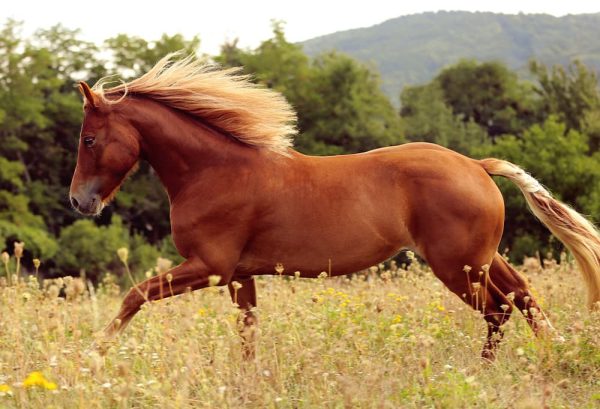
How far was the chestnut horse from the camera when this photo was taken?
5297mm

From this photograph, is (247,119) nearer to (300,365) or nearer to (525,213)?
(300,365)

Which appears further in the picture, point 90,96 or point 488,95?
point 488,95

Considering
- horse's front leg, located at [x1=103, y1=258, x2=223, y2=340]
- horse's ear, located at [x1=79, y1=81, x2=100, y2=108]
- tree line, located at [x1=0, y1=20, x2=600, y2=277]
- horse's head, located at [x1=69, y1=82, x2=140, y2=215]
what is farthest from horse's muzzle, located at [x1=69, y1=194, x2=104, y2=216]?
tree line, located at [x1=0, y1=20, x2=600, y2=277]

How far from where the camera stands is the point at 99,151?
17.7ft

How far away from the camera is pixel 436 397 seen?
3963 millimetres

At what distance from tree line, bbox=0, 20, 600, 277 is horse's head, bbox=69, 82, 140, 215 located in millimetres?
23979

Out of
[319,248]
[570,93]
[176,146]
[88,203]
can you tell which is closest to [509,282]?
[319,248]

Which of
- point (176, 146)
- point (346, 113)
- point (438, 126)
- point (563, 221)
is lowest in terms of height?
point (438, 126)

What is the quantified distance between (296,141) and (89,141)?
37.3 m

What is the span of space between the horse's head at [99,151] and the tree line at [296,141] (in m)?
24.0

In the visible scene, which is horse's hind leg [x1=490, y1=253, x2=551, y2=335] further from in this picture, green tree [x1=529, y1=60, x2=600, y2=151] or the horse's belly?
green tree [x1=529, y1=60, x2=600, y2=151]

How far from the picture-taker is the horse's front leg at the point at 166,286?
4898 millimetres

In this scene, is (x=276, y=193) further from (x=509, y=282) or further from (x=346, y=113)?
(x=346, y=113)

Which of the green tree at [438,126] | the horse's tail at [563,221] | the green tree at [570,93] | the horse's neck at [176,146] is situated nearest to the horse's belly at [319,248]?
the horse's neck at [176,146]
